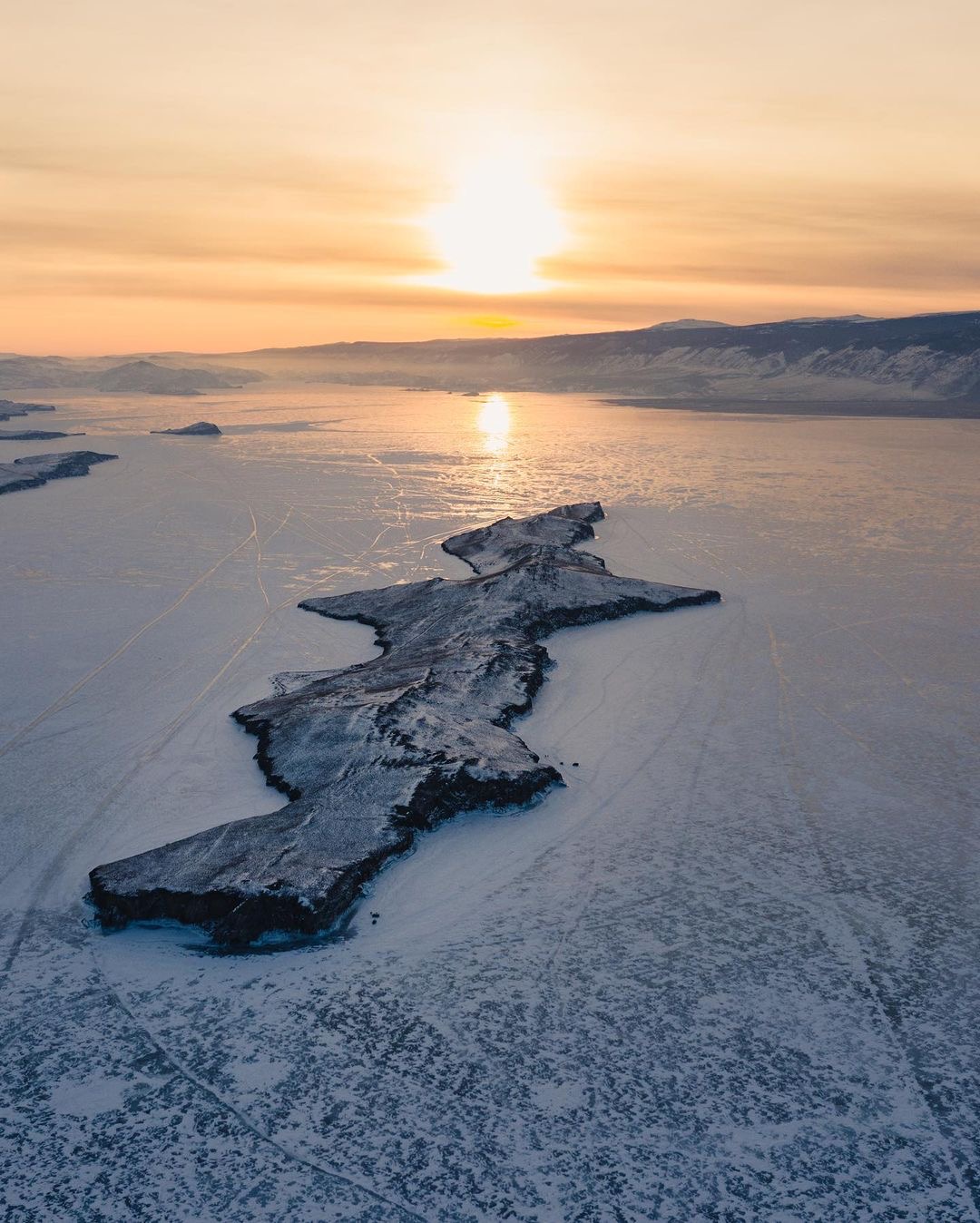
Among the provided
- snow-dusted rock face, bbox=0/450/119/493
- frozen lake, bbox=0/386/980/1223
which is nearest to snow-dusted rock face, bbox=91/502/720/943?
frozen lake, bbox=0/386/980/1223

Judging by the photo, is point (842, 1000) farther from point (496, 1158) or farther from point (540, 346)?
point (540, 346)

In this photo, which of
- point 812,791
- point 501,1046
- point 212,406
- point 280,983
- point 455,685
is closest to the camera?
point 501,1046

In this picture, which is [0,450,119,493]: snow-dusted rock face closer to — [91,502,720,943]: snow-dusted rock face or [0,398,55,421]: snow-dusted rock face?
[91,502,720,943]: snow-dusted rock face

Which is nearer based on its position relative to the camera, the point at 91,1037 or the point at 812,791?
the point at 91,1037

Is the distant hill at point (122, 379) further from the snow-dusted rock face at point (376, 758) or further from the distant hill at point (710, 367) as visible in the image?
the snow-dusted rock face at point (376, 758)

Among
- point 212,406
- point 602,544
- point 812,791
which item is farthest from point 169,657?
point 212,406
